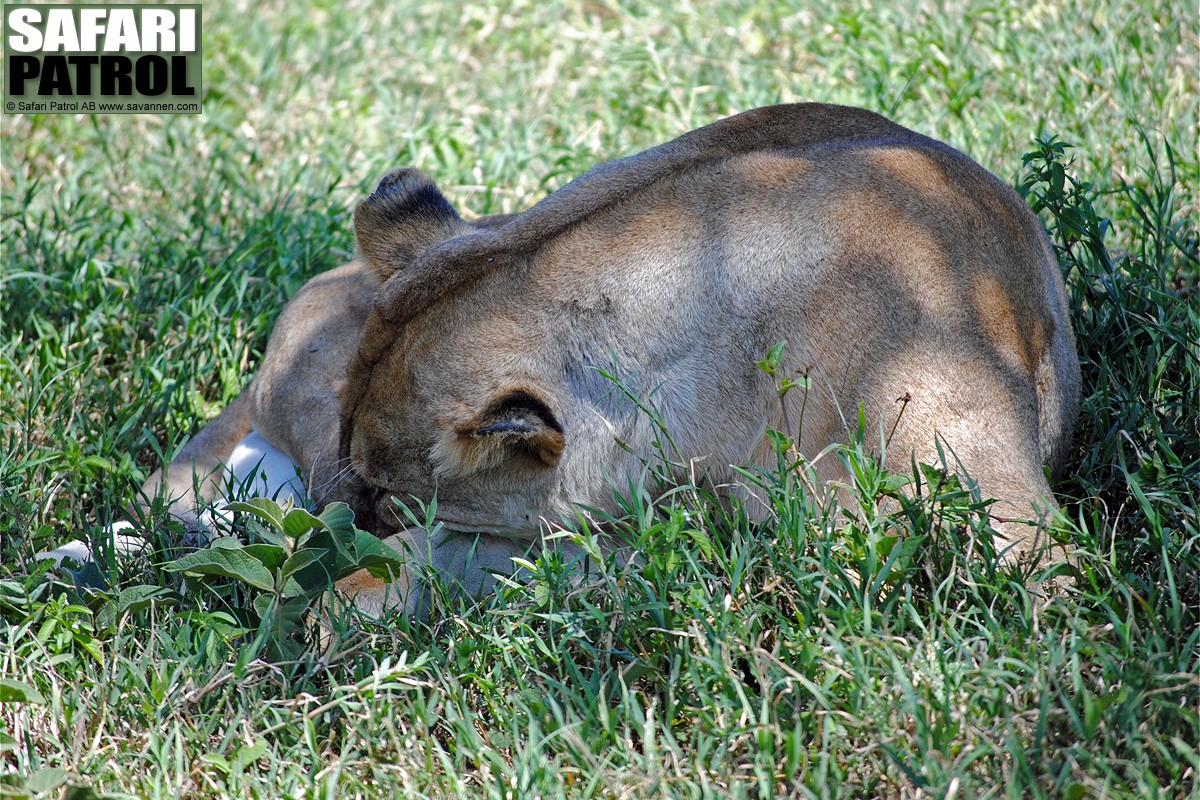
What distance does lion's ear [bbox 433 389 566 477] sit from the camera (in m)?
3.15

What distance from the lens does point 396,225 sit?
3.67 m

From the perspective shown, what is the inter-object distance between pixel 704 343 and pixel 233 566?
1.27m

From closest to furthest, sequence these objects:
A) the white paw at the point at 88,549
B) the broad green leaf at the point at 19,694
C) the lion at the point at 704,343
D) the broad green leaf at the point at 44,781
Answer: the broad green leaf at the point at 44,781
the broad green leaf at the point at 19,694
the lion at the point at 704,343
the white paw at the point at 88,549

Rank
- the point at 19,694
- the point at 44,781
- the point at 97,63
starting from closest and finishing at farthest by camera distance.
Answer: the point at 44,781, the point at 19,694, the point at 97,63

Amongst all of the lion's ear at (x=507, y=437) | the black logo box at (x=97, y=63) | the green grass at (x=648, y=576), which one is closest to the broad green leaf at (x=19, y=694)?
the green grass at (x=648, y=576)

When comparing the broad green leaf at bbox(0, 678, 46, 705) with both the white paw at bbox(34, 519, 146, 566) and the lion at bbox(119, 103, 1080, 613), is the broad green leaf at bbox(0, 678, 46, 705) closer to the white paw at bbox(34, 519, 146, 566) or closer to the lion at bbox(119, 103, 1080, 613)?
the white paw at bbox(34, 519, 146, 566)

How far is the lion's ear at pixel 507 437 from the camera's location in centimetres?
315

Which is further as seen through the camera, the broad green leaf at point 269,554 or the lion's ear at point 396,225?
the lion's ear at point 396,225

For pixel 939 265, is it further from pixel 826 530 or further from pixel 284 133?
pixel 284 133

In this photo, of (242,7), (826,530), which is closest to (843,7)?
(242,7)

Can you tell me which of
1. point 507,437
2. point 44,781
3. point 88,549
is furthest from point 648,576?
point 88,549

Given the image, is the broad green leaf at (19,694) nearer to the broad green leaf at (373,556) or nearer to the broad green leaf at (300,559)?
the broad green leaf at (300,559)

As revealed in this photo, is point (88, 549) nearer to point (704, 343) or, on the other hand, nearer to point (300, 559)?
point (300, 559)

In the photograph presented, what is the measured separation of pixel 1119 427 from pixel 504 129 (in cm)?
348
